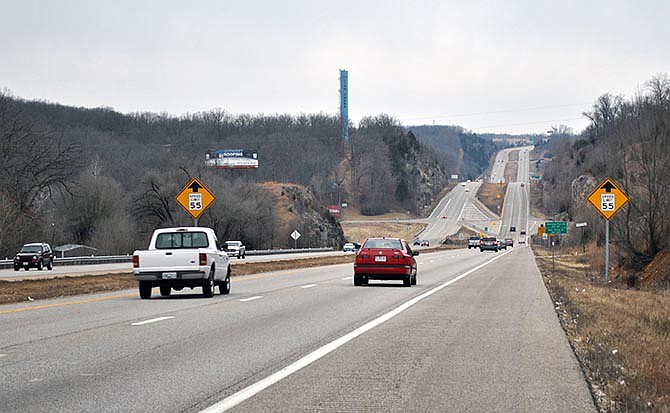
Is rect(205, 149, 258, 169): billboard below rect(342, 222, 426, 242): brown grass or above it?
above

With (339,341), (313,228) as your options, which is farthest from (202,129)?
(339,341)

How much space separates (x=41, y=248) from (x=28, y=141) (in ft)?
65.3

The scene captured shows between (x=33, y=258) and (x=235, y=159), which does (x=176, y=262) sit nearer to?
(x=33, y=258)

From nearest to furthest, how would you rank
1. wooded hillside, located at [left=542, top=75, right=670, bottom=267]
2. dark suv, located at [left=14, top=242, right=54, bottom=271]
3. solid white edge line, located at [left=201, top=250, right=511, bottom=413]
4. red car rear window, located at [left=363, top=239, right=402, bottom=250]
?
solid white edge line, located at [left=201, top=250, right=511, bottom=413]
red car rear window, located at [left=363, top=239, right=402, bottom=250]
wooded hillside, located at [left=542, top=75, right=670, bottom=267]
dark suv, located at [left=14, top=242, right=54, bottom=271]

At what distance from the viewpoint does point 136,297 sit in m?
25.5

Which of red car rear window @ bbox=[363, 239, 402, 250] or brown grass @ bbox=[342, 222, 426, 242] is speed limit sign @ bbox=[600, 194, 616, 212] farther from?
brown grass @ bbox=[342, 222, 426, 242]

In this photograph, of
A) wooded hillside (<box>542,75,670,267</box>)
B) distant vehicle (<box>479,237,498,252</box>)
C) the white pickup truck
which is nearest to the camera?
the white pickup truck

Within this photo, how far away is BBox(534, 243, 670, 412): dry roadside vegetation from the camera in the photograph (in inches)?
364

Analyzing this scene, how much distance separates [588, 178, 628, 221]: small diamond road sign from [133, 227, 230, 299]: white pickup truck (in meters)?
14.9

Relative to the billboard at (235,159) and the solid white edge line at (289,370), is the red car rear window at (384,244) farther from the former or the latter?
the billboard at (235,159)

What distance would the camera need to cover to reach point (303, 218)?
137750mm

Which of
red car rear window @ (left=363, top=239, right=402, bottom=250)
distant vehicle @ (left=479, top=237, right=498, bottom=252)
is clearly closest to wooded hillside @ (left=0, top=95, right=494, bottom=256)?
distant vehicle @ (left=479, top=237, right=498, bottom=252)

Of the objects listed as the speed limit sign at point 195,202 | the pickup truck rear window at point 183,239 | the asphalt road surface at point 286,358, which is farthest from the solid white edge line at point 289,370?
the speed limit sign at point 195,202

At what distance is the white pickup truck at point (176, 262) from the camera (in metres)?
24.1
